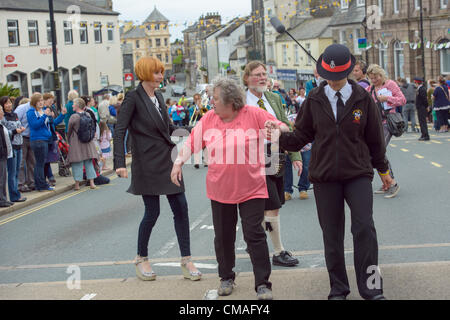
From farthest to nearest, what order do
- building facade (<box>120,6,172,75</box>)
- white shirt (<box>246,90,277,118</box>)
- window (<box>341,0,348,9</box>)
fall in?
building facade (<box>120,6,172,75</box>), window (<box>341,0,348,9</box>), white shirt (<box>246,90,277,118</box>)

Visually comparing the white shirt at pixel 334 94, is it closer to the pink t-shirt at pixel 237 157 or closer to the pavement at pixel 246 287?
the pink t-shirt at pixel 237 157

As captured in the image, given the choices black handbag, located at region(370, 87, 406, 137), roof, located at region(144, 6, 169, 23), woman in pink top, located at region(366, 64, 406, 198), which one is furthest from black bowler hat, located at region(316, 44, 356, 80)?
roof, located at region(144, 6, 169, 23)

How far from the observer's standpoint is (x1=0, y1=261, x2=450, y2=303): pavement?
208 inches

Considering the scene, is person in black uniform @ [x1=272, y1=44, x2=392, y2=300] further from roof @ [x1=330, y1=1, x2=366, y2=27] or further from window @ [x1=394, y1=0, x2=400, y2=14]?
roof @ [x1=330, y1=1, x2=366, y2=27]

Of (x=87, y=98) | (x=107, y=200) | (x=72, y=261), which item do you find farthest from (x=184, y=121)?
(x=72, y=261)

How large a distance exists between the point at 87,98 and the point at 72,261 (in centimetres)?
855

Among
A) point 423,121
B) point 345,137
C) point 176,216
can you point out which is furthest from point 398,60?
point 345,137

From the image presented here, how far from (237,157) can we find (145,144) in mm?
1205

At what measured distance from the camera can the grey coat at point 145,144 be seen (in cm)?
619

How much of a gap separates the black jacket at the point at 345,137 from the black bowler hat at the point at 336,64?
0.40 feet

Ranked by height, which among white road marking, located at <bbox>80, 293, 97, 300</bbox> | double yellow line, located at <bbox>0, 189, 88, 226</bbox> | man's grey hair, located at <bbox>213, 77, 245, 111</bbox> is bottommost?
double yellow line, located at <bbox>0, 189, 88, 226</bbox>

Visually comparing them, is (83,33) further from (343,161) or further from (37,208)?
(343,161)

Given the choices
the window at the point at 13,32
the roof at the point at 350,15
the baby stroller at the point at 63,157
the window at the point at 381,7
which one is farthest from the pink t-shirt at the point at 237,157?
the roof at the point at 350,15

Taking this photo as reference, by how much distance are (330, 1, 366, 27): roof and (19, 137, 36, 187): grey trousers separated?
39283mm
